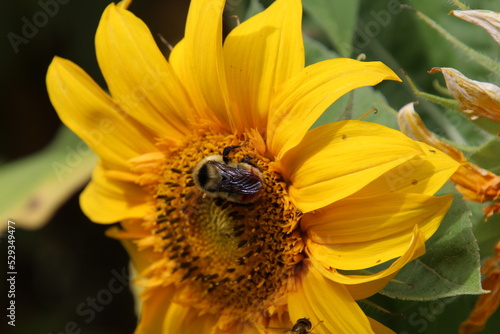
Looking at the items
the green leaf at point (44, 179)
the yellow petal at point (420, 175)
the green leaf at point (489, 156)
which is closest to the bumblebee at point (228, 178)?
the yellow petal at point (420, 175)

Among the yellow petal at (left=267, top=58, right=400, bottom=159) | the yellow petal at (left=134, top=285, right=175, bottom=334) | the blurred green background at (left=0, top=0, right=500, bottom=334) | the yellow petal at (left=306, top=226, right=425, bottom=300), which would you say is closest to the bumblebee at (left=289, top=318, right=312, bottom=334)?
the yellow petal at (left=306, top=226, right=425, bottom=300)

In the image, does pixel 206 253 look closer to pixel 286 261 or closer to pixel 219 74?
pixel 286 261

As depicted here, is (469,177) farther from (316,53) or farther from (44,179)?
(44,179)

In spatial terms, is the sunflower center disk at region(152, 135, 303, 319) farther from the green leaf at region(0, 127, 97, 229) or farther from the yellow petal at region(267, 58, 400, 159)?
the green leaf at region(0, 127, 97, 229)

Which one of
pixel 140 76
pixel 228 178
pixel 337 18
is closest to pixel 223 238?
pixel 228 178

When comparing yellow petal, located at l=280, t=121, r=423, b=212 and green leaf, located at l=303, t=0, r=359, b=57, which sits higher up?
yellow petal, located at l=280, t=121, r=423, b=212
